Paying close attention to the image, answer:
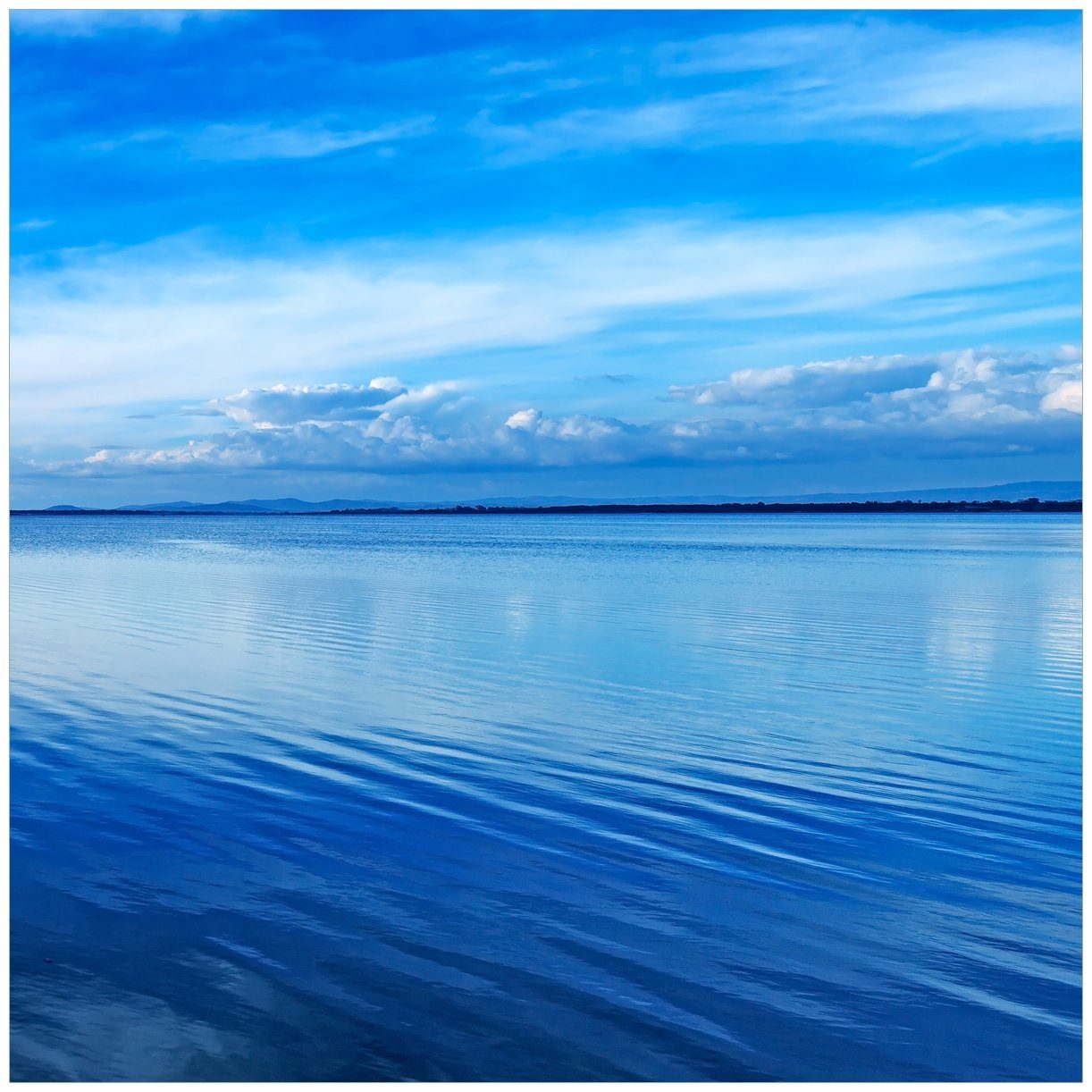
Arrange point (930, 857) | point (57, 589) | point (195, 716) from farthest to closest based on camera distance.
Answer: point (57, 589) → point (195, 716) → point (930, 857)

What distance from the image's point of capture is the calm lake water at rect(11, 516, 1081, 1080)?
5.14 m

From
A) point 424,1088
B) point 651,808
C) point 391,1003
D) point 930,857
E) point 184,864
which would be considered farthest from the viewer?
point 651,808

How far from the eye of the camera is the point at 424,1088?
186 inches

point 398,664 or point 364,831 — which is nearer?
point 364,831

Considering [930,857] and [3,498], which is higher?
[3,498]

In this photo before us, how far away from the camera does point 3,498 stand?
5.70m

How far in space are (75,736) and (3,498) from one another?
6.25 metres

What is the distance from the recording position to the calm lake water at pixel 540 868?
5141 mm

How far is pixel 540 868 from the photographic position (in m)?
7.31

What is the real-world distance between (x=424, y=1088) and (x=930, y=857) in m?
4.73

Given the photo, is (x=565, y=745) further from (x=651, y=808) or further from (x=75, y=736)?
(x=75, y=736)

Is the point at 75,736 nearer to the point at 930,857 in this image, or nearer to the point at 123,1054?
the point at 123,1054

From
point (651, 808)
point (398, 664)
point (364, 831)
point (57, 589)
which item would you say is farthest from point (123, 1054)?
point (57, 589)

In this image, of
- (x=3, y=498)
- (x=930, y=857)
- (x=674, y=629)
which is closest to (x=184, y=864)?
(x=3, y=498)
